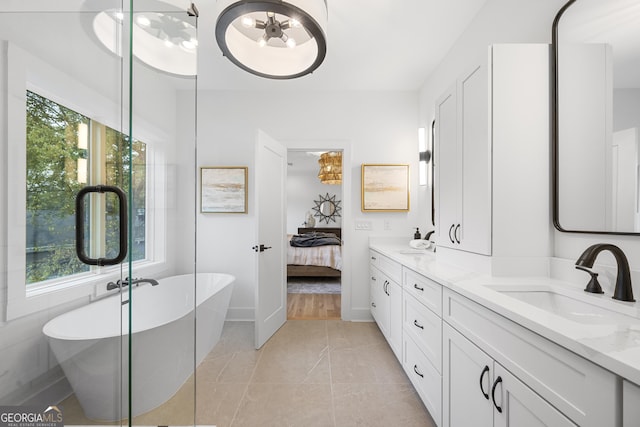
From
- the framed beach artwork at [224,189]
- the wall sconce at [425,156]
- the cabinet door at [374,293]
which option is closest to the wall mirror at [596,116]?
the wall sconce at [425,156]

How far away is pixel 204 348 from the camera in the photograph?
2059mm

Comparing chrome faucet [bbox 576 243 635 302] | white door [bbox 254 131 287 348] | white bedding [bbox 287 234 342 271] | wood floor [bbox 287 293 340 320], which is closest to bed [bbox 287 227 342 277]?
white bedding [bbox 287 234 342 271]

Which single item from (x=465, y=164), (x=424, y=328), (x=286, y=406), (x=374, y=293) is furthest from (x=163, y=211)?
(x=374, y=293)

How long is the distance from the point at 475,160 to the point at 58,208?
2002 mm

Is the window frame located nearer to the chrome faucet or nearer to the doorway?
the chrome faucet

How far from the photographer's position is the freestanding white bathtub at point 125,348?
1049mm

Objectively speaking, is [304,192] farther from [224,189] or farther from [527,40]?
[527,40]

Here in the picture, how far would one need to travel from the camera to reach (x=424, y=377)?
4.97 feet

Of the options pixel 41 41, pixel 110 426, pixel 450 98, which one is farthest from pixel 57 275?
pixel 450 98

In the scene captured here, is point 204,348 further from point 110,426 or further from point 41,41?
point 41,41

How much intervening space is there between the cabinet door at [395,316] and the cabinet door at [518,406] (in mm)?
1043

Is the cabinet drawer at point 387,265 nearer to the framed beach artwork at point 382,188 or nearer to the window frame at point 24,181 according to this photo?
the framed beach artwork at point 382,188

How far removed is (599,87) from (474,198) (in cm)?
66

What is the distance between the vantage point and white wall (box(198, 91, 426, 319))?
3.04 metres
